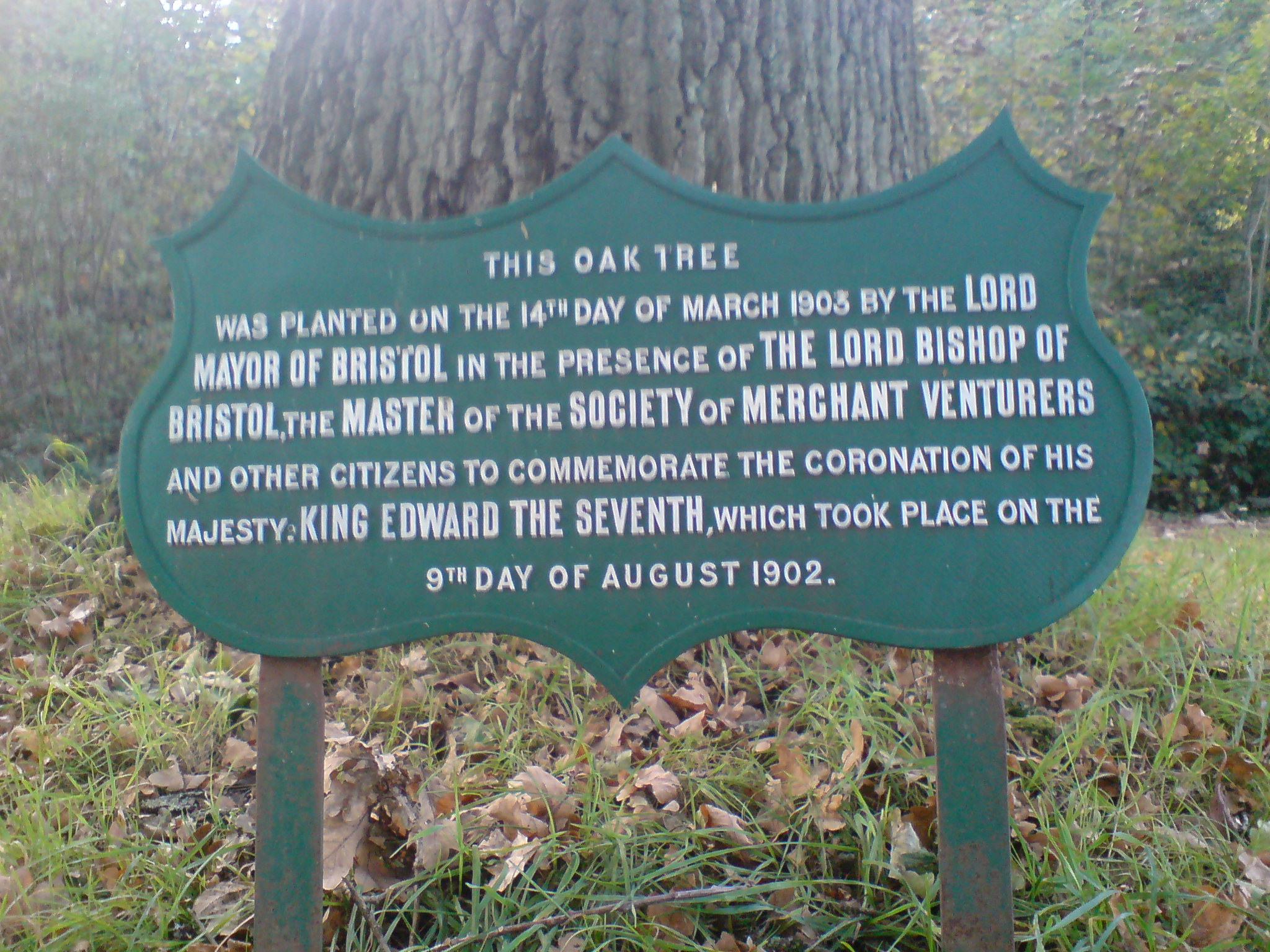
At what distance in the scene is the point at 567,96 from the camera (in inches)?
105

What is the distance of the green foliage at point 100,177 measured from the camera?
915 centimetres

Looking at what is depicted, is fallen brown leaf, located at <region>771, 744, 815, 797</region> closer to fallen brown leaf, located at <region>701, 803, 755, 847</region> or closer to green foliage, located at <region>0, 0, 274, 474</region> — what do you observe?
fallen brown leaf, located at <region>701, 803, 755, 847</region>

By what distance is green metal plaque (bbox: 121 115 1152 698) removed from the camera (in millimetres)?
1804

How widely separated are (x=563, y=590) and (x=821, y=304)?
0.78m

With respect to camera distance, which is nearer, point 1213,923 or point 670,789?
point 1213,923

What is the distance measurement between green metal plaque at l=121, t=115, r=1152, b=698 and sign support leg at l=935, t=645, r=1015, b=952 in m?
0.15

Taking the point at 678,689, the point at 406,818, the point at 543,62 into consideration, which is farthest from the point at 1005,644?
the point at 543,62

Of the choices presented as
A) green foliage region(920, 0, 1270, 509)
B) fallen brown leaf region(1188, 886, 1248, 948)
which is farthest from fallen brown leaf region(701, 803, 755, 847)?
green foliage region(920, 0, 1270, 509)

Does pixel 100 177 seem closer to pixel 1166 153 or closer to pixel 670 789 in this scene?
pixel 670 789

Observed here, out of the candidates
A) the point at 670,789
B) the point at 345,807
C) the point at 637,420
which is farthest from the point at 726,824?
the point at 637,420

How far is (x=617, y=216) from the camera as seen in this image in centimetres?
194

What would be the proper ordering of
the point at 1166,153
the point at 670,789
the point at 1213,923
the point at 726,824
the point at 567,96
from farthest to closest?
the point at 1166,153 → the point at 567,96 → the point at 670,789 → the point at 726,824 → the point at 1213,923

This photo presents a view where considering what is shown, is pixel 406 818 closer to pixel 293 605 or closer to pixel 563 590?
pixel 293 605

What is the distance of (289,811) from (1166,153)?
10152 millimetres
